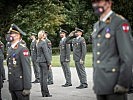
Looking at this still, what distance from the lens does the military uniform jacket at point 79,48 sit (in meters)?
13.9

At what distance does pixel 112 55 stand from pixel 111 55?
0.5 inches

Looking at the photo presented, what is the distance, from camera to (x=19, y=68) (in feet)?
23.9

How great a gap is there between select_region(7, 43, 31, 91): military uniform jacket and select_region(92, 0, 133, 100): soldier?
235 centimetres

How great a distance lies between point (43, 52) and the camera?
12.4 m

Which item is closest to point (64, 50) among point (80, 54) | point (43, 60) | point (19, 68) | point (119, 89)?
point (80, 54)

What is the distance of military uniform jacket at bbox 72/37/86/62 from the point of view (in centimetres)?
1386

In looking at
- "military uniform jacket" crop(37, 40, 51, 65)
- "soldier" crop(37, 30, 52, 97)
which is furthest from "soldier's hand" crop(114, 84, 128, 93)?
"military uniform jacket" crop(37, 40, 51, 65)

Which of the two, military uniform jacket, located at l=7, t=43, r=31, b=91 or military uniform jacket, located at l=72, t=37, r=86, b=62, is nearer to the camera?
military uniform jacket, located at l=7, t=43, r=31, b=91

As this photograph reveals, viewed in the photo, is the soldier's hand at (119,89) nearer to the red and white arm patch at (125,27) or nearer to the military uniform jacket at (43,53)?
the red and white arm patch at (125,27)

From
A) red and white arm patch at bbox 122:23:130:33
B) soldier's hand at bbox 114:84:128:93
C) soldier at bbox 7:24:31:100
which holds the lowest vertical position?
soldier's hand at bbox 114:84:128:93

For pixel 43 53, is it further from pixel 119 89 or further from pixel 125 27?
pixel 119 89

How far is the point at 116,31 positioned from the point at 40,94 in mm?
8040

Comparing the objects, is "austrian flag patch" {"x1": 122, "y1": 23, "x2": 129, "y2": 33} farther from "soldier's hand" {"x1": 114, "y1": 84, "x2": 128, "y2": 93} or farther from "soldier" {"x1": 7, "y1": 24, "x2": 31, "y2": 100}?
"soldier" {"x1": 7, "y1": 24, "x2": 31, "y2": 100}

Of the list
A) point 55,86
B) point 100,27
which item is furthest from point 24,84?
point 55,86
